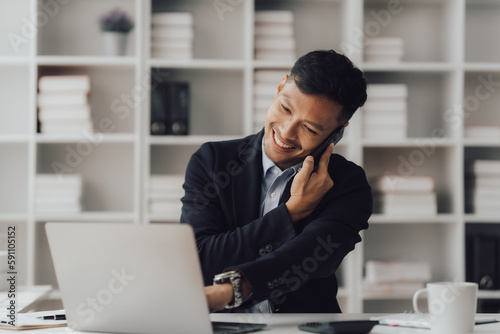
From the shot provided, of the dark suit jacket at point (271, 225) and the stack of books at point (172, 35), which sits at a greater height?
the stack of books at point (172, 35)

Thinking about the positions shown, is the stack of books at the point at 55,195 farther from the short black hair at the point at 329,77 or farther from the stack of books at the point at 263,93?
the short black hair at the point at 329,77

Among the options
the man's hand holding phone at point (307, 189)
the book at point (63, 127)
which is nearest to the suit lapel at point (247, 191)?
the man's hand holding phone at point (307, 189)

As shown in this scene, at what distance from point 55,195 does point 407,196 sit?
5.77ft

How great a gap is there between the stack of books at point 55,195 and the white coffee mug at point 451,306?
7.32 feet

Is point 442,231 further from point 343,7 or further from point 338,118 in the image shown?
point 338,118

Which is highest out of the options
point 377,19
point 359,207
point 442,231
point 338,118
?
point 377,19

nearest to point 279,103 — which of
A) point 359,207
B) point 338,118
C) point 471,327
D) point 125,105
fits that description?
point 338,118

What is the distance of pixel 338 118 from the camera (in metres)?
1.77

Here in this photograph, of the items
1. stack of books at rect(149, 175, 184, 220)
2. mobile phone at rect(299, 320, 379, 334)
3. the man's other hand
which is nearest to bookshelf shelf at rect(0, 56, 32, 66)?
stack of books at rect(149, 175, 184, 220)

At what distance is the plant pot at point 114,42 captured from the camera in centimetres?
325

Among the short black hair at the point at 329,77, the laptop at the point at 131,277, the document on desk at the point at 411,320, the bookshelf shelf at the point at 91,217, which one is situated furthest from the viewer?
the bookshelf shelf at the point at 91,217

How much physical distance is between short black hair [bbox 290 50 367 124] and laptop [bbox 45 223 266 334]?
2.38 ft

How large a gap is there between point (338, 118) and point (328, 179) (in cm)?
17

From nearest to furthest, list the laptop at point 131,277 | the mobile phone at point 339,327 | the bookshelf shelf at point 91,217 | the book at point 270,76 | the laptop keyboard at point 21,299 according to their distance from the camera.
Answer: the laptop at point 131,277 → the mobile phone at point 339,327 → the laptop keyboard at point 21,299 → the bookshelf shelf at point 91,217 → the book at point 270,76
